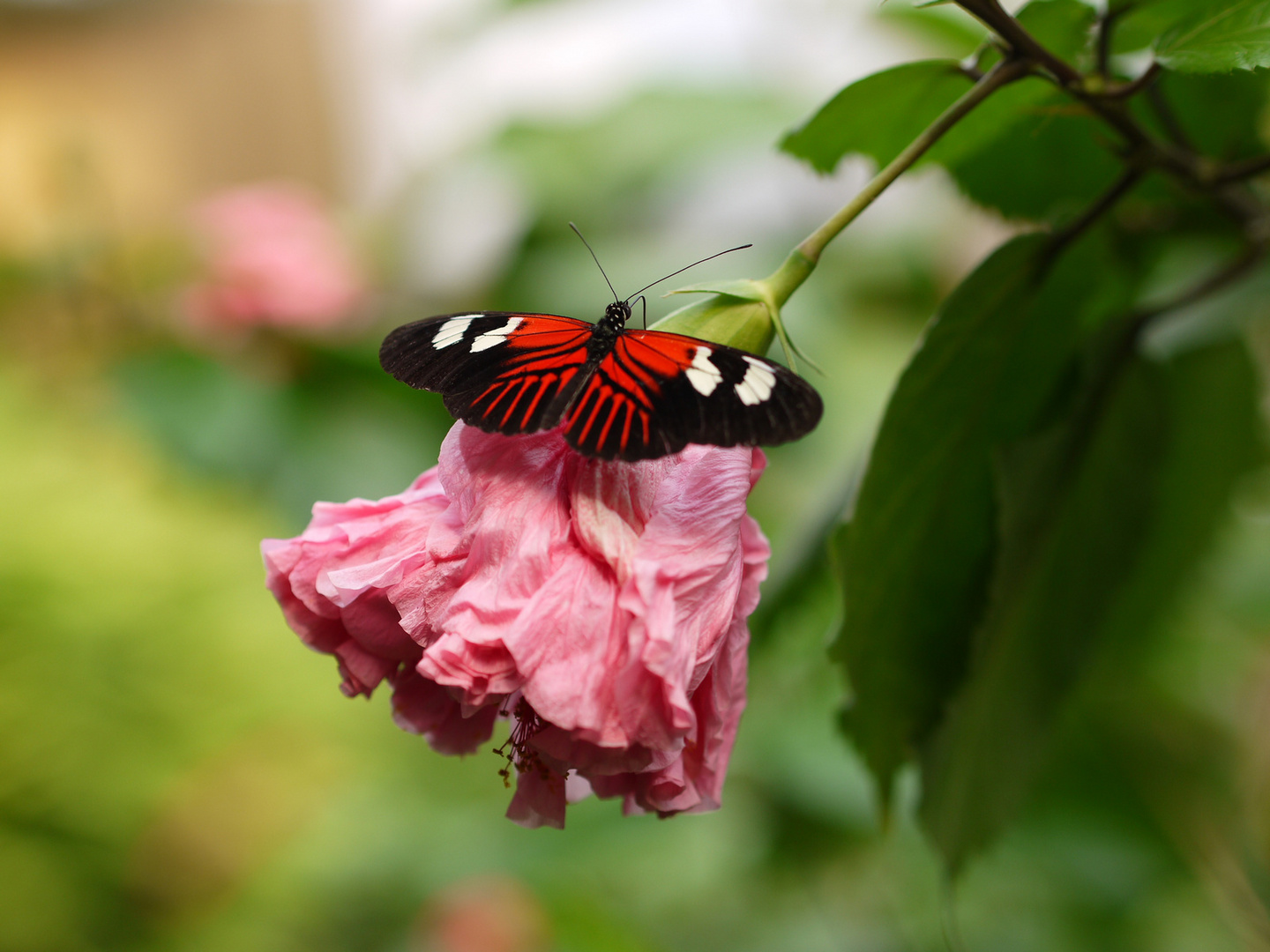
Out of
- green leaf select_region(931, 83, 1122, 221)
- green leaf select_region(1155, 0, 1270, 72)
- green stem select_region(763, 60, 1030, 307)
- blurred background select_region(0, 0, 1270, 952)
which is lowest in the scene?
blurred background select_region(0, 0, 1270, 952)

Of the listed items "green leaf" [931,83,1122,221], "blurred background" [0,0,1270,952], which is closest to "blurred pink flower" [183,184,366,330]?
"blurred background" [0,0,1270,952]

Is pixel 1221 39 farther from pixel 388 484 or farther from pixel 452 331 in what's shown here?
pixel 388 484

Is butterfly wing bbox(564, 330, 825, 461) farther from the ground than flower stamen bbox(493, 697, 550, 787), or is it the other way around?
butterfly wing bbox(564, 330, 825, 461)

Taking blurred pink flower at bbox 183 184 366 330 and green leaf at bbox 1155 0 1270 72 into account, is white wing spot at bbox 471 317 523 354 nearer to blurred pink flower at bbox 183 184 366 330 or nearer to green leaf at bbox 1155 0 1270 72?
green leaf at bbox 1155 0 1270 72

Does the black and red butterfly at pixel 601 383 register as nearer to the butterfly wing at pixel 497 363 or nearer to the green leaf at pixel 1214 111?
the butterfly wing at pixel 497 363

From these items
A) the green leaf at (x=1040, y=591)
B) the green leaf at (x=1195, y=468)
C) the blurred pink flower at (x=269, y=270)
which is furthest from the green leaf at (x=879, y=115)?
the blurred pink flower at (x=269, y=270)

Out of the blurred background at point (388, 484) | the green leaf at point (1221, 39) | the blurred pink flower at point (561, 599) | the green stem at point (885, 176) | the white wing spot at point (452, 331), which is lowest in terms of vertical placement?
the blurred background at point (388, 484)

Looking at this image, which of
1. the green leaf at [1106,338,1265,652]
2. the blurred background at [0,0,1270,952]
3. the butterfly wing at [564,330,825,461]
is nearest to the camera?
the butterfly wing at [564,330,825,461]

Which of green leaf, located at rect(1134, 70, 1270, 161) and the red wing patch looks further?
green leaf, located at rect(1134, 70, 1270, 161)
